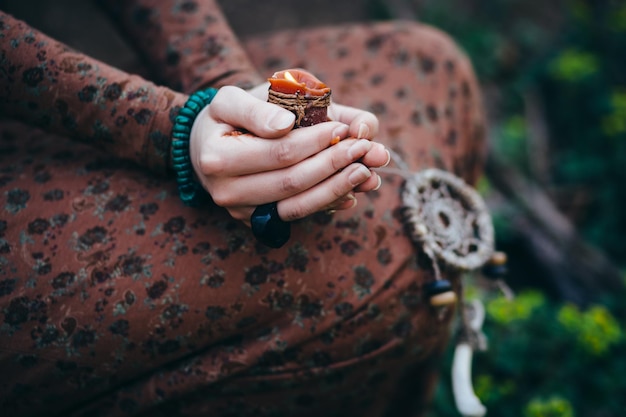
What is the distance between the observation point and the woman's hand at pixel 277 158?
614 mm

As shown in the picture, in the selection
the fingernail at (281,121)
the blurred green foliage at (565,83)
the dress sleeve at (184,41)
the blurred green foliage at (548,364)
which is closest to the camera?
the fingernail at (281,121)

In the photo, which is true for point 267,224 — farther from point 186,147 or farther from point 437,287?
point 437,287

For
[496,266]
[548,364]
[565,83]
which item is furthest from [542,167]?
[496,266]

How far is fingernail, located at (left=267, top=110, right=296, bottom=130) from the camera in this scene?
1.97ft

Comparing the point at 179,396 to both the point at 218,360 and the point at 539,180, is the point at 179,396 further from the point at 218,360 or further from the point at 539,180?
the point at 539,180

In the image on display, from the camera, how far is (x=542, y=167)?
81.5 inches

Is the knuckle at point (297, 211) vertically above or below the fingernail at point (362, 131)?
below

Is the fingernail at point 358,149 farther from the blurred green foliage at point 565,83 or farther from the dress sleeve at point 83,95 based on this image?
the blurred green foliage at point 565,83

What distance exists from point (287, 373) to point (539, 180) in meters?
1.65

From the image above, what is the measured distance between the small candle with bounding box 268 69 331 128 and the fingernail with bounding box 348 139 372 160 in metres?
0.07

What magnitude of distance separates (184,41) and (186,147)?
0.35 m

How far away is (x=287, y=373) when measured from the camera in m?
0.80

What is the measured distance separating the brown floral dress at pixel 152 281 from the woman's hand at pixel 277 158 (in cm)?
15

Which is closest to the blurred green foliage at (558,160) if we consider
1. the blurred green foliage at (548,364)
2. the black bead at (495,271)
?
the blurred green foliage at (548,364)
